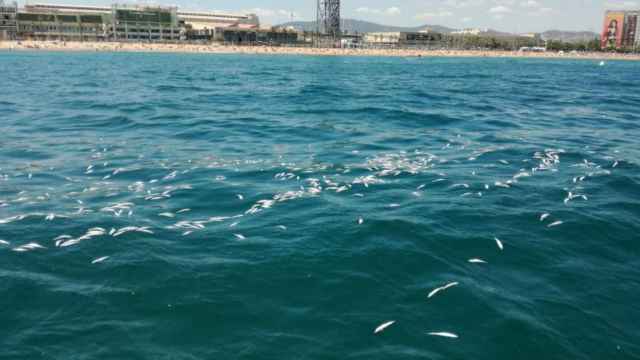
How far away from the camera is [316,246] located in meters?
9.39

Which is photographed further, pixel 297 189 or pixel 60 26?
pixel 60 26

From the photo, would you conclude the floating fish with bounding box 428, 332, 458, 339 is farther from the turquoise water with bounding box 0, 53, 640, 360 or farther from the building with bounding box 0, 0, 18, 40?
the building with bounding box 0, 0, 18, 40

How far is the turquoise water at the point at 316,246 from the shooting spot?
6.49 m

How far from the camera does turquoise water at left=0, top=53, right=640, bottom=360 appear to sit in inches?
255

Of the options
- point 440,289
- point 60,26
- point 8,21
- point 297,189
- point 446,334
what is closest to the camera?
point 446,334

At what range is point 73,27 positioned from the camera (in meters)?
191

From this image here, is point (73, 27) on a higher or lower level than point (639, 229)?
higher

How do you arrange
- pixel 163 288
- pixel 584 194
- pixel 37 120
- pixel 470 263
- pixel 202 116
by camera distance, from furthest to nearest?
pixel 202 116 → pixel 37 120 → pixel 584 194 → pixel 470 263 → pixel 163 288

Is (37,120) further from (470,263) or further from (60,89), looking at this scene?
(470,263)

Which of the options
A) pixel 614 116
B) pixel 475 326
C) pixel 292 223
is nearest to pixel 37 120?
pixel 292 223

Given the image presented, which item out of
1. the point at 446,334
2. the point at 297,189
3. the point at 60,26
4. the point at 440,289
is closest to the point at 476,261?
the point at 440,289

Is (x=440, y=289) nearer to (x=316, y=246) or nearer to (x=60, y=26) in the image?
(x=316, y=246)

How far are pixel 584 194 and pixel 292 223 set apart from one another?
8.00 meters

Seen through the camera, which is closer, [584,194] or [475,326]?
[475,326]
